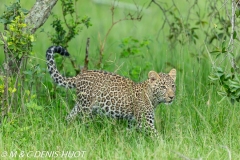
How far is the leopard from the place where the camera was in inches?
309

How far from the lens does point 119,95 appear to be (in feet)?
26.2

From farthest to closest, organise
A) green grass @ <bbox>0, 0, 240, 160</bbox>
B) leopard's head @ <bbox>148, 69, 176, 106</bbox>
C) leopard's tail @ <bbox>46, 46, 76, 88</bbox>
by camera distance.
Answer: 1. leopard's tail @ <bbox>46, 46, 76, 88</bbox>
2. leopard's head @ <bbox>148, 69, 176, 106</bbox>
3. green grass @ <bbox>0, 0, 240, 160</bbox>

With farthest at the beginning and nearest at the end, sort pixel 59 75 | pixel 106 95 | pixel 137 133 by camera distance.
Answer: pixel 59 75, pixel 106 95, pixel 137 133

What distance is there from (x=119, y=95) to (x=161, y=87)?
0.51 metres

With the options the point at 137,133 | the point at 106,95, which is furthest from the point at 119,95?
the point at 137,133

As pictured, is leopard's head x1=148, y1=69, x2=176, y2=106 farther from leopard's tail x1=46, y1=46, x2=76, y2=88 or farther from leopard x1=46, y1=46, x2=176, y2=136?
leopard's tail x1=46, y1=46, x2=76, y2=88

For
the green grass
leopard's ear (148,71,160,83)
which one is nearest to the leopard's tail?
the green grass

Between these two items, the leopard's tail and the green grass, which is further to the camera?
the leopard's tail

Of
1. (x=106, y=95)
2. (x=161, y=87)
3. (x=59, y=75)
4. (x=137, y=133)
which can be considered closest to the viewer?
(x=137, y=133)

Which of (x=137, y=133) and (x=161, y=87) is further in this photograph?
(x=161, y=87)

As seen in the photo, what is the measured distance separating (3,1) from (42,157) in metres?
9.17

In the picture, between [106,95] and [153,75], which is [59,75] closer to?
[106,95]

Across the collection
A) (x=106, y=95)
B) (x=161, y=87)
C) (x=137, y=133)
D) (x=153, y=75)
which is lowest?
(x=137, y=133)

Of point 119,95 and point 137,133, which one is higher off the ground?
point 119,95
